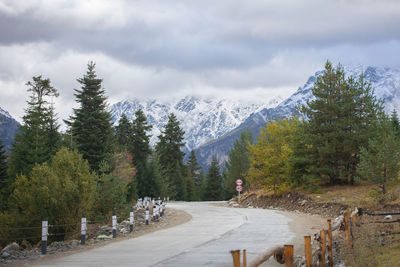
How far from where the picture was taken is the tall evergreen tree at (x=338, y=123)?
3269cm

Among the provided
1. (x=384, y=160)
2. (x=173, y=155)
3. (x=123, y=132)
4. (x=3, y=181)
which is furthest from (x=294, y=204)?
(x=173, y=155)

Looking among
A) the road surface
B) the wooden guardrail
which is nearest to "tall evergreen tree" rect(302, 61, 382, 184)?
the road surface

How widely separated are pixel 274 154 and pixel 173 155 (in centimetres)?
4948

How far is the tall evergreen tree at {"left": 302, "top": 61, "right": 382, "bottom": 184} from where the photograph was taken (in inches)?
1287

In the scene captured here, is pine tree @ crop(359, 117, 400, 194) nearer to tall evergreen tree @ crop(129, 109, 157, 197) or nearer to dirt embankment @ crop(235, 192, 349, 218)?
dirt embankment @ crop(235, 192, 349, 218)

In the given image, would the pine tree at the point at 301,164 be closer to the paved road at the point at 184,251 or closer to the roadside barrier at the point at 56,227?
the roadside barrier at the point at 56,227

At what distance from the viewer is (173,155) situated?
89938 millimetres

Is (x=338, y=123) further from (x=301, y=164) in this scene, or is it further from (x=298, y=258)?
(x=298, y=258)

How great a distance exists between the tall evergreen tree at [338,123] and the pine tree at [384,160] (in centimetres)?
757

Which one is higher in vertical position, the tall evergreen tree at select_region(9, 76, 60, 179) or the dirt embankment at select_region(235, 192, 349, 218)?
the tall evergreen tree at select_region(9, 76, 60, 179)

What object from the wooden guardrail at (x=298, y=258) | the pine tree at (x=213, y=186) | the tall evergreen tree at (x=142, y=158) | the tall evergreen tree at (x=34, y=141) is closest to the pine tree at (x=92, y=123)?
the tall evergreen tree at (x=34, y=141)

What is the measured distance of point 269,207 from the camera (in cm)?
4022

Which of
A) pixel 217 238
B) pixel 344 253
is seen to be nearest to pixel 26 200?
pixel 217 238

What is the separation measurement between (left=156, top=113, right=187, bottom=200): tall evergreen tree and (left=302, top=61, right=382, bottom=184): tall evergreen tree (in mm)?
52666
